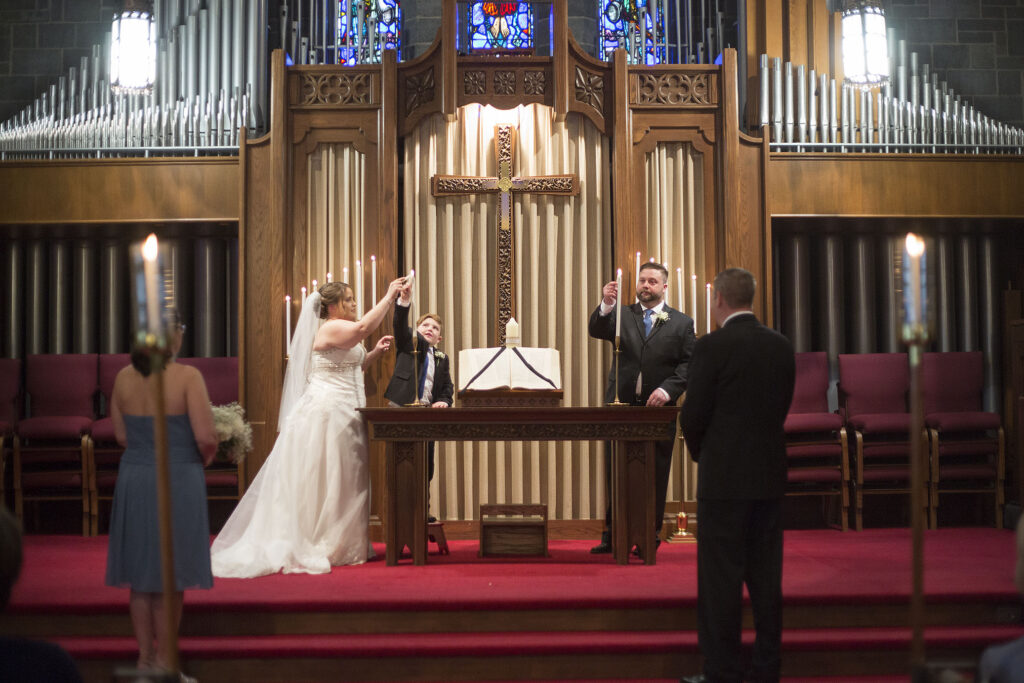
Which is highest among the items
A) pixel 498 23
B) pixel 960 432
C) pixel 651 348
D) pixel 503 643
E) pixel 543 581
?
pixel 498 23

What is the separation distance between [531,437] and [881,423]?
3.06m

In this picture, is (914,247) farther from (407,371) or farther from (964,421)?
(964,421)

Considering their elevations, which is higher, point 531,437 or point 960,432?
point 531,437

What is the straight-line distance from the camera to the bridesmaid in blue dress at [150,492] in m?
3.97

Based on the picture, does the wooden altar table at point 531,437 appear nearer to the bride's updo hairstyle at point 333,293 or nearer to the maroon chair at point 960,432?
the bride's updo hairstyle at point 333,293

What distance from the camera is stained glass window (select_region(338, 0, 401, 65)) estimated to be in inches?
356

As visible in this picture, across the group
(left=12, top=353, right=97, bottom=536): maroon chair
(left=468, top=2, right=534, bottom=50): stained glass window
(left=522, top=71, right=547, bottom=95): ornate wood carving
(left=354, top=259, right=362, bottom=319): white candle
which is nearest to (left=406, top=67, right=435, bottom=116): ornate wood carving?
(left=522, top=71, right=547, bottom=95): ornate wood carving

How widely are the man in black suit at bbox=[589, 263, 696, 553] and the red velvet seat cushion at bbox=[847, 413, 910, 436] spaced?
196 centimetres

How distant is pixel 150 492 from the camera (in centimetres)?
399

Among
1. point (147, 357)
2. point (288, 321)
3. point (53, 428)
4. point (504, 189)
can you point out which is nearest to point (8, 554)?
point (147, 357)

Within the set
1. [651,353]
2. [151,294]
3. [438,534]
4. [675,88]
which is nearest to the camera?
[151,294]

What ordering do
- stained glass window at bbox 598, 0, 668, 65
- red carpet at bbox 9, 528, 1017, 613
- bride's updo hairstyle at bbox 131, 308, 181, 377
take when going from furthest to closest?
stained glass window at bbox 598, 0, 668, 65 < red carpet at bbox 9, 528, 1017, 613 < bride's updo hairstyle at bbox 131, 308, 181, 377

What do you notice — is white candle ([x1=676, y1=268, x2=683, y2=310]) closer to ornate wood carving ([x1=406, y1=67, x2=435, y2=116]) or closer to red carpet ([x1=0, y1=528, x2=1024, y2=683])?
ornate wood carving ([x1=406, y1=67, x2=435, y2=116])

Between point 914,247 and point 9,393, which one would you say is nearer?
point 914,247
